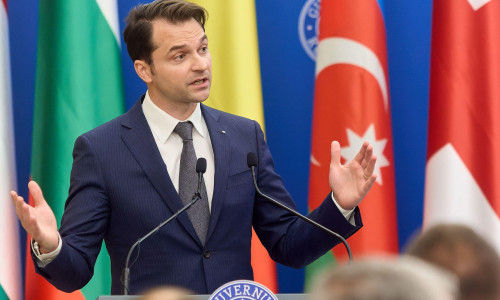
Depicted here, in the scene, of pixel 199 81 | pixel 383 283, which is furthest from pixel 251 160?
pixel 383 283

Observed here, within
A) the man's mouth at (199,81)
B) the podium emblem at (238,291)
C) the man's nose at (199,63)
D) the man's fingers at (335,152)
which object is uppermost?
the man's nose at (199,63)

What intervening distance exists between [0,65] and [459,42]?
6.60 ft

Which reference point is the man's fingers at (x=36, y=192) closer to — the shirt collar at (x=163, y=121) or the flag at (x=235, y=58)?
the shirt collar at (x=163, y=121)

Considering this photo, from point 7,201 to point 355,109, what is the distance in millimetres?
1584

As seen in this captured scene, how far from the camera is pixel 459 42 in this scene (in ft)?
11.6

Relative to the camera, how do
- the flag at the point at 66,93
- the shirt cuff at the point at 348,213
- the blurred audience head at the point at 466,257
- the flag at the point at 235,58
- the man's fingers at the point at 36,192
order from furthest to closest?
1. the flag at the point at 235,58
2. the flag at the point at 66,93
3. the shirt cuff at the point at 348,213
4. the man's fingers at the point at 36,192
5. the blurred audience head at the point at 466,257

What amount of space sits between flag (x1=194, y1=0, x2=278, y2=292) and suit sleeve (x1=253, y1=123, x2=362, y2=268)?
79 cm

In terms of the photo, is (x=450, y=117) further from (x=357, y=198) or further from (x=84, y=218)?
(x=84, y=218)

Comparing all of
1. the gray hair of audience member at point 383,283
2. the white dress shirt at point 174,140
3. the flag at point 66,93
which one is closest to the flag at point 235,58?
the flag at point 66,93

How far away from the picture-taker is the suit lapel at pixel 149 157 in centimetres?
259

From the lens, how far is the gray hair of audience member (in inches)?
27.7

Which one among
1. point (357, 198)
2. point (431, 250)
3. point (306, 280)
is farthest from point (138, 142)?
point (431, 250)

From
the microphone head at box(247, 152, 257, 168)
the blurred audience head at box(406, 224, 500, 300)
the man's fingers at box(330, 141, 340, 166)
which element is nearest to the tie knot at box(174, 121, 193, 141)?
the microphone head at box(247, 152, 257, 168)

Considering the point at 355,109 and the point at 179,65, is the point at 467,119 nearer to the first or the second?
the point at 355,109
